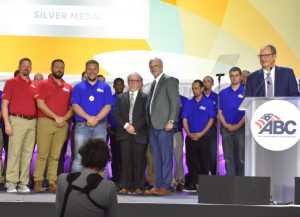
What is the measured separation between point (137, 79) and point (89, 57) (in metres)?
2.22

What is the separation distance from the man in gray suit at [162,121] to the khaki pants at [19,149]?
1496 millimetres

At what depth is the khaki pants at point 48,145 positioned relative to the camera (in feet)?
28.4

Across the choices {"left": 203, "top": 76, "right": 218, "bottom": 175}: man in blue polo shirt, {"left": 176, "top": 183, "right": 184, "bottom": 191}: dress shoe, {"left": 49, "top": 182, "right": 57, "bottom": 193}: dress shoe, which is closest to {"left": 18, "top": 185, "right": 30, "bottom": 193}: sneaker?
{"left": 49, "top": 182, "right": 57, "bottom": 193}: dress shoe

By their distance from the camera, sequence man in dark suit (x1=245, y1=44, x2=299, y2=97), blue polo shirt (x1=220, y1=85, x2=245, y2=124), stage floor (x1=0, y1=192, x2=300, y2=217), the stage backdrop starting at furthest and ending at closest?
the stage backdrop, blue polo shirt (x1=220, y1=85, x2=245, y2=124), man in dark suit (x1=245, y1=44, x2=299, y2=97), stage floor (x1=0, y1=192, x2=300, y2=217)

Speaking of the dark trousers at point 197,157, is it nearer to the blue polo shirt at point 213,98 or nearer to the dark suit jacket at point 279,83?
the blue polo shirt at point 213,98

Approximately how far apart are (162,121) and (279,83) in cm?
199

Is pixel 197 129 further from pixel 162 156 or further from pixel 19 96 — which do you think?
pixel 19 96

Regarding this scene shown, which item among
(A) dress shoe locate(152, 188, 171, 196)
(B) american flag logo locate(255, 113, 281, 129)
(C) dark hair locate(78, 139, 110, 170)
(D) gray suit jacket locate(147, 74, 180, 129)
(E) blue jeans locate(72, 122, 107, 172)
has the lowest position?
(A) dress shoe locate(152, 188, 171, 196)

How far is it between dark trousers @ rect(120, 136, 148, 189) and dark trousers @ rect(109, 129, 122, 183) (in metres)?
0.69

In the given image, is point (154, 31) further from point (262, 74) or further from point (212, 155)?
point (262, 74)

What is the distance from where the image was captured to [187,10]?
11273mm

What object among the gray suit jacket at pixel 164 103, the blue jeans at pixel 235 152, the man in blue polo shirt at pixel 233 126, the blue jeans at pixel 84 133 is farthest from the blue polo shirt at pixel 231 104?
the blue jeans at pixel 84 133

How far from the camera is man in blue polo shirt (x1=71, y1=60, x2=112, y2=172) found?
337 inches

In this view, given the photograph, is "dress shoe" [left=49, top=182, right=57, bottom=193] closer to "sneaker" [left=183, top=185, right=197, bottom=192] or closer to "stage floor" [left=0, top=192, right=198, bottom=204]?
"stage floor" [left=0, top=192, right=198, bottom=204]
